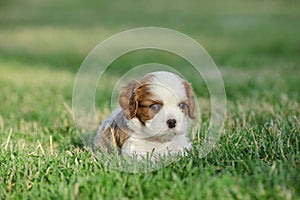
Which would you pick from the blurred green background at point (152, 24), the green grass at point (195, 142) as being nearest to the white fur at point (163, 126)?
the green grass at point (195, 142)

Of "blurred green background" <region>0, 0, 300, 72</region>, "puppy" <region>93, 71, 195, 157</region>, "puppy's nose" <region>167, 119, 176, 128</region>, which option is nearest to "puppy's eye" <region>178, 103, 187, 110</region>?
"puppy" <region>93, 71, 195, 157</region>

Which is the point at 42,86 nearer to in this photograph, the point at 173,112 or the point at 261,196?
the point at 173,112

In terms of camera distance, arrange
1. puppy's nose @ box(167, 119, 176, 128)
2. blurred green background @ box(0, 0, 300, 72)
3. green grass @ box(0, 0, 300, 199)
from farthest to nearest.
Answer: blurred green background @ box(0, 0, 300, 72) < puppy's nose @ box(167, 119, 176, 128) < green grass @ box(0, 0, 300, 199)

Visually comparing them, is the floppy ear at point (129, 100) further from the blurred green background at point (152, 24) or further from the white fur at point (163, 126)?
the blurred green background at point (152, 24)

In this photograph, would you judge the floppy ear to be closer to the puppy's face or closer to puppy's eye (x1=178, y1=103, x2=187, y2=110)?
the puppy's face

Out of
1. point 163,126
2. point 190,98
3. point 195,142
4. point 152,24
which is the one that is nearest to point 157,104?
point 163,126

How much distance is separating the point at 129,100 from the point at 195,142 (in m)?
0.73

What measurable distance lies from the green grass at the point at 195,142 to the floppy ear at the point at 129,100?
0.44 m

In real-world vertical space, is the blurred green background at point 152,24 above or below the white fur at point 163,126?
above

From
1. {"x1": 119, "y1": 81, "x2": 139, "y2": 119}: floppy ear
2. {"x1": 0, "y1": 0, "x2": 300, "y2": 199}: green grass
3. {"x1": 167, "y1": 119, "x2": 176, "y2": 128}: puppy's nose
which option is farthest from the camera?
{"x1": 119, "y1": 81, "x2": 139, "y2": 119}: floppy ear

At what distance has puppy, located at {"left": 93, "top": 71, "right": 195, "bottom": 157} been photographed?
3.78 m

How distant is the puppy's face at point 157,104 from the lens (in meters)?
3.77

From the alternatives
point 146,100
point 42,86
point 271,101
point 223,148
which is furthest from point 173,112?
point 42,86

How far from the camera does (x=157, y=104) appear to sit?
3.78 m
